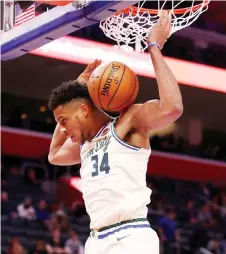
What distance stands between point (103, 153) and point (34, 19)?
1.17 meters

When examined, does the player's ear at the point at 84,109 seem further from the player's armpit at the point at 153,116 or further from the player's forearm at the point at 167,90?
the player's forearm at the point at 167,90

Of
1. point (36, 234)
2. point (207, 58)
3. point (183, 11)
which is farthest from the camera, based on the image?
point (207, 58)

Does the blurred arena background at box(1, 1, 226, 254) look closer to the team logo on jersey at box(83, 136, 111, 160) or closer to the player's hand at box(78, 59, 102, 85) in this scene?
the player's hand at box(78, 59, 102, 85)

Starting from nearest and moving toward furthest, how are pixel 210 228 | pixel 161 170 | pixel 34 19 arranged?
1. pixel 34 19
2. pixel 210 228
3. pixel 161 170

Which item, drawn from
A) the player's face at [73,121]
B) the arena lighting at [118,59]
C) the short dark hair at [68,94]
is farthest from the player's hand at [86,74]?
the arena lighting at [118,59]

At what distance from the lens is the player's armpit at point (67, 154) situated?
375 centimetres

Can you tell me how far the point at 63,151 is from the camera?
3.79 m

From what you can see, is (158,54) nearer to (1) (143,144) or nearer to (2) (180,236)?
(1) (143,144)

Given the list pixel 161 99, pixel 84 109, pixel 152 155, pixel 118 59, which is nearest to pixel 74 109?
pixel 84 109

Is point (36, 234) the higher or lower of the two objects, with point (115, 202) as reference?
lower

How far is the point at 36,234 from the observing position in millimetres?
10727

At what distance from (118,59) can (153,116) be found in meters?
5.91

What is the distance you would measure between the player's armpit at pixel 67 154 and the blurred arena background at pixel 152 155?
5.17 metres

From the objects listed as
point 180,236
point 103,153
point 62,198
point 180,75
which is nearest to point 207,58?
point 180,75
